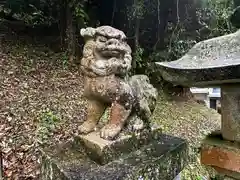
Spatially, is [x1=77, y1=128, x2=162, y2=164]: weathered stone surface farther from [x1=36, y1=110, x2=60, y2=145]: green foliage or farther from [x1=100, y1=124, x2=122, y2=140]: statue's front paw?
[x1=36, y1=110, x2=60, y2=145]: green foliage

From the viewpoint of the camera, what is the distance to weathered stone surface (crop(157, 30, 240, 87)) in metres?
1.09

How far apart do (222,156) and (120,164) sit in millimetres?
551

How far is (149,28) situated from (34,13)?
7.66 ft

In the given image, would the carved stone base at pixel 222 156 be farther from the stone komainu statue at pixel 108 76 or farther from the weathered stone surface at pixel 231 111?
the stone komainu statue at pixel 108 76

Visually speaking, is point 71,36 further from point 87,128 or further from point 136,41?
point 87,128

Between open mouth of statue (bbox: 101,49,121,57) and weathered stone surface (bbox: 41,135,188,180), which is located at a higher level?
open mouth of statue (bbox: 101,49,121,57)

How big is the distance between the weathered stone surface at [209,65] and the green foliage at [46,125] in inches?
71.9

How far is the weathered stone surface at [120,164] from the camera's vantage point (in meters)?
1.28

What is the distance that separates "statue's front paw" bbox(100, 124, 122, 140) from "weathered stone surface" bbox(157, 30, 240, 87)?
0.40 m

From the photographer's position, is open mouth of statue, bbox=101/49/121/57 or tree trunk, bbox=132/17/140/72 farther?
tree trunk, bbox=132/17/140/72

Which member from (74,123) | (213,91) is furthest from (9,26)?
(213,91)

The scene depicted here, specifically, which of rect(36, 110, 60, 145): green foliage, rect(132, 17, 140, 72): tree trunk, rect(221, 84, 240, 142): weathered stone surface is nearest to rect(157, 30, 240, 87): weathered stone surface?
rect(221, 84, 240, 142): weathered stone surface

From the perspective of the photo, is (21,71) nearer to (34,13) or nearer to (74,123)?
(74,123)

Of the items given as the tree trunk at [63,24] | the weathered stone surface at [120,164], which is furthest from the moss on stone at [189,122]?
the tree trunk at [63,24]
